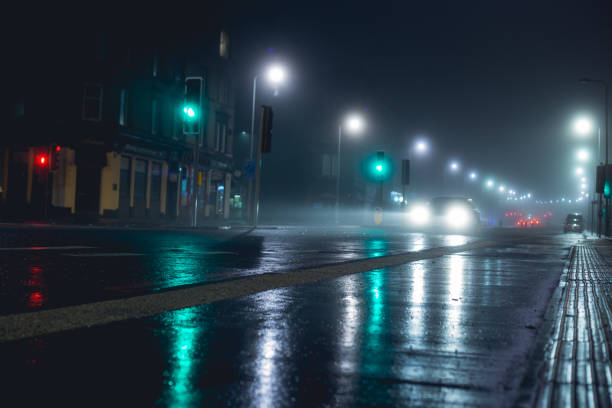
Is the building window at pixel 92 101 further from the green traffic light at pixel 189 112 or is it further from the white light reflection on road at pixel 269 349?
the white light reflection on road at pixel 269 349

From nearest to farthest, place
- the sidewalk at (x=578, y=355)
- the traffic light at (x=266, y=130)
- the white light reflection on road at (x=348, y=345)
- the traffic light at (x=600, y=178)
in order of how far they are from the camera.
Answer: the sidewalk at (x=578, y=355), the white light reflection on road at (x=348, y=345), the traffic light at (x=266, y=130), the traffic light at (x=600, y=178)

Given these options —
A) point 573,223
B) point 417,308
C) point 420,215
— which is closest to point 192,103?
point 420,215

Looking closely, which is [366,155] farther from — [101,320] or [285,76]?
[101,320]

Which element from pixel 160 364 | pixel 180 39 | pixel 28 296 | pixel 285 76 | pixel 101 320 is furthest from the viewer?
pixel 180 39

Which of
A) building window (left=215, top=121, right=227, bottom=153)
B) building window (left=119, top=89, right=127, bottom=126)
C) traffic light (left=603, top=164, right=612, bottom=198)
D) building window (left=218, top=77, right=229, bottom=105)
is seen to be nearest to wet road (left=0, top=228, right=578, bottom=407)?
traffic light (left=603, top=164, right=612, bottom=198)

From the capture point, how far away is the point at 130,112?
3659 cm

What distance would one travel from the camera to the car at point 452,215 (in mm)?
34750

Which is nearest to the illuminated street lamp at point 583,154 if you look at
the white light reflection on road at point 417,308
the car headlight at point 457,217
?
the car headlight at point 457,217

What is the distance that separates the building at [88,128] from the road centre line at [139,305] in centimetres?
2084

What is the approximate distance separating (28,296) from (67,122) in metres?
29.4

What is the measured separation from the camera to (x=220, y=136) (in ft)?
162

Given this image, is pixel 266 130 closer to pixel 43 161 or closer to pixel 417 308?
pixel 43 161

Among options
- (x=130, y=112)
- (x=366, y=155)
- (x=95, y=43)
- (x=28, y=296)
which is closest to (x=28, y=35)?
(x=95, y=43)

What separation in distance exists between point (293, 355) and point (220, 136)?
4621 centimetres
